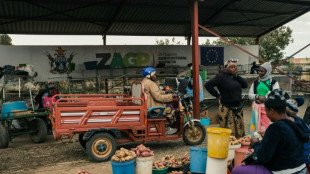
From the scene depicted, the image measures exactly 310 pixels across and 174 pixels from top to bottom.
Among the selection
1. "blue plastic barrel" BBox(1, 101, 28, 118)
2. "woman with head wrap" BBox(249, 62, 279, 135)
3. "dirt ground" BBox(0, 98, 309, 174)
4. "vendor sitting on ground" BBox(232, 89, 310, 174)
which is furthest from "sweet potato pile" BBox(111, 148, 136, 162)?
"blue plastic barrel" BBox(1, 101, 28, 118)

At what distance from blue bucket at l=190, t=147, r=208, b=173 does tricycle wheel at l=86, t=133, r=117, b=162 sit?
2.49 meters

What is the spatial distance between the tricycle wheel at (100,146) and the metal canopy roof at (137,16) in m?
8.28

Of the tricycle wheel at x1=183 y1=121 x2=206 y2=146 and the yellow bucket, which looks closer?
the yellow bucket

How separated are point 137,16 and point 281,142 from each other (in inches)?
532

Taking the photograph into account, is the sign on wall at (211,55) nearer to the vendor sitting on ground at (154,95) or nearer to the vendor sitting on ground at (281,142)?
the vendor sitting on ground at (154,95)

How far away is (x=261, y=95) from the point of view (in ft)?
18.8

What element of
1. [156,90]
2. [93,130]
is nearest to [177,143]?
[156,90]

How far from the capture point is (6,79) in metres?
8.69

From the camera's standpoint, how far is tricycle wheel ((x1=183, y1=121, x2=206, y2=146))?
7488 mm

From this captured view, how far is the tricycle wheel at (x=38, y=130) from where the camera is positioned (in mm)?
8383

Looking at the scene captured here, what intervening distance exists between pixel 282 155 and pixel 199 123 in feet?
14.9

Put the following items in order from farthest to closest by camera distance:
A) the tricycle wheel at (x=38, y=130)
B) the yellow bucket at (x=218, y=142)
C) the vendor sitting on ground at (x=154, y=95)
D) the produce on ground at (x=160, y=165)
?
1. the tricycle wheel at (x=38, y=130)
2. the vendor sitting on ground at (x=154, y=95)
3. the produce on ground at (x=160, y=165)
4. the yellow bucket at (x=218, y=142)

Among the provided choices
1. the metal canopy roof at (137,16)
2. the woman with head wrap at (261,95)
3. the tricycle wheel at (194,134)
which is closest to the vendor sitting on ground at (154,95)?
the tricycle wheel at (194,134)

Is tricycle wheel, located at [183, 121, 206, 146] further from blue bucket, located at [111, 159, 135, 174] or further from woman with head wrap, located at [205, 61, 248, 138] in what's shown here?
blue bucket, located at [111, 159, 135, 174]
